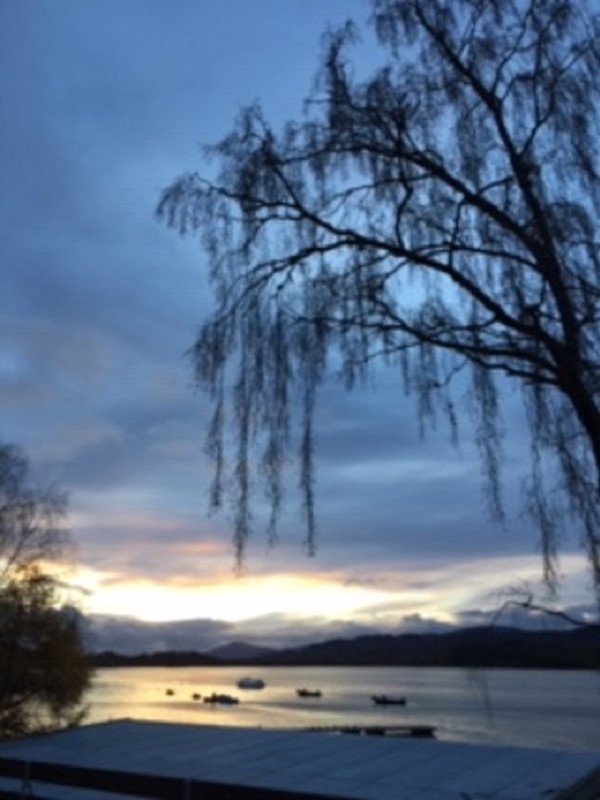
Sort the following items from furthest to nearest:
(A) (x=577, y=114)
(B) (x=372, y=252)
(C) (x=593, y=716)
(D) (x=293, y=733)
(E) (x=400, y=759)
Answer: (C) (x=593, y=716) → (D) (x=293, y=733) → (E) (x=400, y=759) → (B) (x=372, y=252) → (A) (x=577, y=114)

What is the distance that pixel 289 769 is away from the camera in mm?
8352

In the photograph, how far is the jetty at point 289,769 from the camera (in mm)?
7371

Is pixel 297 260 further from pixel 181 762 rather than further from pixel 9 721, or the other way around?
pixel 9 721

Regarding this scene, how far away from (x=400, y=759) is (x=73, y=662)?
32795 mm

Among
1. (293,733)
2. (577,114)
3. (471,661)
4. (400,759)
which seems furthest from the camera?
(293,733)

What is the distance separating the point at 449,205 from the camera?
739 cm

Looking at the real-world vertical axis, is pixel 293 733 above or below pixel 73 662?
below

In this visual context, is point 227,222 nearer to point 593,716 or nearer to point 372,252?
point 372,252

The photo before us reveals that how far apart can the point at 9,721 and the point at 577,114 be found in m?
36.3

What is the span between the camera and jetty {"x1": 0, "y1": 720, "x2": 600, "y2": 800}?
7.37 m

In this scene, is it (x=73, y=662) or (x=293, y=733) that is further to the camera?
(x=73, y=662)

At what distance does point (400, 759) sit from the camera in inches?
343

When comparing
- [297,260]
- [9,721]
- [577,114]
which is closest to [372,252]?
[297,260]

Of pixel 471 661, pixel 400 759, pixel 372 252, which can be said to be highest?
pixel 372 252
